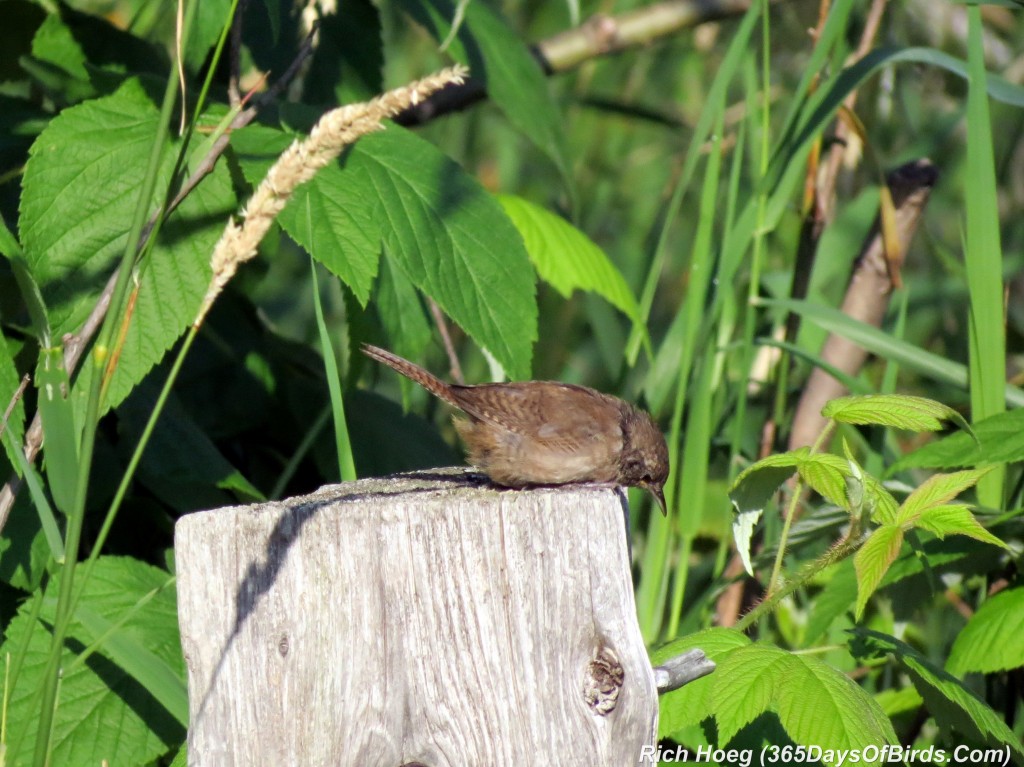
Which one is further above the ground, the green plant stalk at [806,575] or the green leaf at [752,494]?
the green leaf at [752,494]

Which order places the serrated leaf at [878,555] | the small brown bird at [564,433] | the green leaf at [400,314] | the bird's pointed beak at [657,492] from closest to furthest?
1. the serrated leaf at [878,555]
2. the green leaf at [400,314]
3. the small brown bird at [564,433]
4. the bird's pointed beak at [657,492]

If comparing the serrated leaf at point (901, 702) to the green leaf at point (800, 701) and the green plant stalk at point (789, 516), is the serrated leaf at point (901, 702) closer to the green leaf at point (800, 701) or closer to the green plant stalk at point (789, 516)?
the green plant stalk at point (789, 516)

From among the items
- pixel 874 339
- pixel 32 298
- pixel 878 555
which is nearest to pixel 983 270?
pixel 874 339

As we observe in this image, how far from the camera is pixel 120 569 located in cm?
277

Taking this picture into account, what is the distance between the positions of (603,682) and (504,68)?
2.12 meters

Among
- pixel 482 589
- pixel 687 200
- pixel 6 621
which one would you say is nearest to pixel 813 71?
pixel 482 589

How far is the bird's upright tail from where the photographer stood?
9.66 ft

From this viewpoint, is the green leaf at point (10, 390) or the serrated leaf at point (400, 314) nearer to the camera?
the green leaf at point (10, 390)

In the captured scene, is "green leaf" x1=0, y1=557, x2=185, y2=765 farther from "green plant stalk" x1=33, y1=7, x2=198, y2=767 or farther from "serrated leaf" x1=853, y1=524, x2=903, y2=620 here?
"serrated leaf" x1=853, y1=524, x2=903, y2=620

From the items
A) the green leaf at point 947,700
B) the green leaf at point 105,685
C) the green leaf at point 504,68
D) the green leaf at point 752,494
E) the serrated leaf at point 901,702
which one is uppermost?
the green leaf at point 504,68

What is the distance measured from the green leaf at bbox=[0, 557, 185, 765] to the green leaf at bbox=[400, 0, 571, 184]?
64.3 inches

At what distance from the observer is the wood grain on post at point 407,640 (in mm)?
1782

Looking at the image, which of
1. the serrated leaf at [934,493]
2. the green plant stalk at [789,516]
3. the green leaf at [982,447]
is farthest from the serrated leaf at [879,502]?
the green leaf at [982,447]

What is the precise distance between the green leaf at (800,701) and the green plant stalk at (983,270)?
130 centimetres
